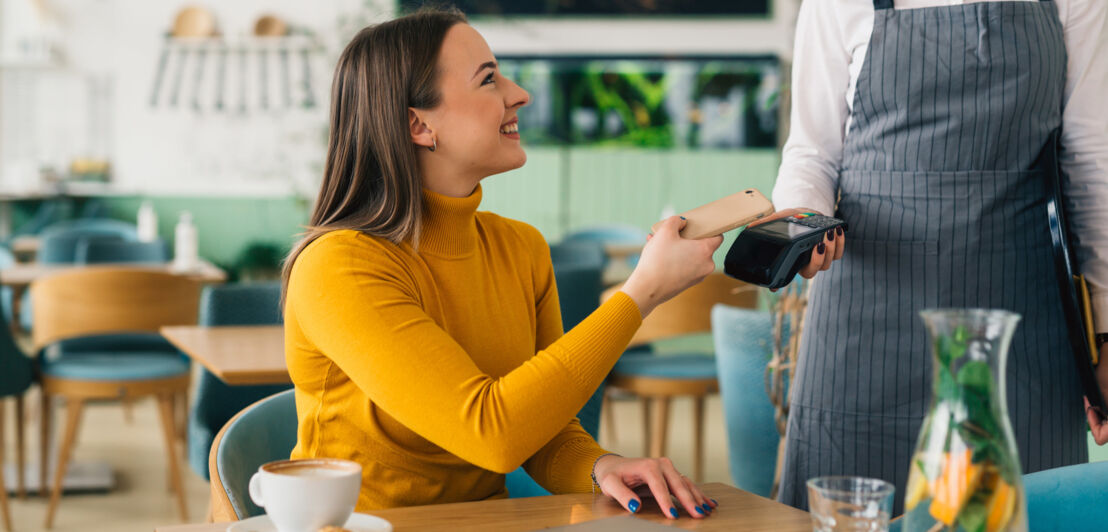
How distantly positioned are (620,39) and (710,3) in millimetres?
662

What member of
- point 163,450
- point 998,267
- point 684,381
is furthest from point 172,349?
point 998,267

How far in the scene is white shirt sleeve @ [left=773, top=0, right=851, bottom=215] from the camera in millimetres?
1508

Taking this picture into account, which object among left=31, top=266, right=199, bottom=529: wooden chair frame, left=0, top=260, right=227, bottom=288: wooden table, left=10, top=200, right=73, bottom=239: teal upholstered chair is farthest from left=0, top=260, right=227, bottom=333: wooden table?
left=10, top=200, right=73, bottom=239: teal upholstered chair

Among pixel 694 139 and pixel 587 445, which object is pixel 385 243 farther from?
pixel 694 139

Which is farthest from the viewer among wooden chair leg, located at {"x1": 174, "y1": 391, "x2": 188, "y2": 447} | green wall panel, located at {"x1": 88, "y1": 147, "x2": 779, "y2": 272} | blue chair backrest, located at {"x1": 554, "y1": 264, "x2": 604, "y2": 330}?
green wall panel, located at {"x1": 88, "y1": 147, "x2": 779, "y2": 272}

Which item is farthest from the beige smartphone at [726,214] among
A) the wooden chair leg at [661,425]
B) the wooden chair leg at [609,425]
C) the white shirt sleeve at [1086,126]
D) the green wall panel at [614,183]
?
the green wall panel at [614,183]

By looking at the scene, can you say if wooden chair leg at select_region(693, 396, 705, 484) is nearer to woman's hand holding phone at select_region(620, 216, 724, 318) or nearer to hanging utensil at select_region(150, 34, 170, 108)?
woman's hand holding phone at select_region(620, 216, 724, 318)

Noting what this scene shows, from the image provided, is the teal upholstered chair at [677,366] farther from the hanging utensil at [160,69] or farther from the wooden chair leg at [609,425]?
the hanging utensil at [160,69]

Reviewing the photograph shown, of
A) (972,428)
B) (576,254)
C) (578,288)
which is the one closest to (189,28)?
(576,254)

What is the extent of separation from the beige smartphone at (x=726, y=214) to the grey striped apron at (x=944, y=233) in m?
0.34

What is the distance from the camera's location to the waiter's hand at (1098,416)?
1.37 m

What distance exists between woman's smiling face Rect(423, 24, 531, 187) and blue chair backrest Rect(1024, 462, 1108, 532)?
28.1 inches

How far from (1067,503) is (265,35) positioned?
7431 millimetres

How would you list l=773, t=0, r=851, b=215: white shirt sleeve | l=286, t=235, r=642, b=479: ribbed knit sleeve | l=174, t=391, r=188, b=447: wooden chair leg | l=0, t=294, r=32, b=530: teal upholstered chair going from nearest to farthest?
1. l=286, t=235, r=642, b=479: ribbed knit sleeve
2. l=773, t=0, r=851, b=215: white shirt sleeve
3. l=0, t=294, r=32, b=530: teal upholstered chair
4. l=174, t=391, r=188, b=447: wooden chair leg
